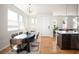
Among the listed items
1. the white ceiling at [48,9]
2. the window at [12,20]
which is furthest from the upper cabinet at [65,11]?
the window at [12,20]

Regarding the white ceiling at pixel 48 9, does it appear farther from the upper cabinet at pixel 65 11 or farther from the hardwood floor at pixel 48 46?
A: the hardwood floor at pixel 48 46

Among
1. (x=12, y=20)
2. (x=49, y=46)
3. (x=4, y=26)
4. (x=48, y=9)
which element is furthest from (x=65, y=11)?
(x=4, y=26)

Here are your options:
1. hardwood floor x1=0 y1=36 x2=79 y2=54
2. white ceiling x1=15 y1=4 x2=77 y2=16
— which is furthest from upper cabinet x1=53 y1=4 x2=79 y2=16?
hardwood floor x1=0 y1=36 x2=79 y2=54

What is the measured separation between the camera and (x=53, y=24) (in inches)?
136

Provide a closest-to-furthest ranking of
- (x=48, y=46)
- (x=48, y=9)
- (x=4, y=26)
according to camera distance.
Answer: (x=4, y=26) < (x=48, y=9) < (x=48, y=46)

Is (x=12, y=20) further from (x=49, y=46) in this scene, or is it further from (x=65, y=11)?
(x=65, y=11)

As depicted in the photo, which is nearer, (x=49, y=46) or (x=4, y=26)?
(x=4, y=26)

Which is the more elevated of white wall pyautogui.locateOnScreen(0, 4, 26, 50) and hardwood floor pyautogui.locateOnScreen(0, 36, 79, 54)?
white wall pyautogui.locateOnScreen(0, 4, 26, 50)

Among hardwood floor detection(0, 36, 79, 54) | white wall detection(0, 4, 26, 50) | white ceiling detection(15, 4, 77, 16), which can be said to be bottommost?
hardwood floor detection(0, 36, 79, 54)

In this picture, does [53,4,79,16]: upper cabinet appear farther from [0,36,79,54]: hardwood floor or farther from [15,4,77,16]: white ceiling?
[0,36,79,54]: hardwood floor

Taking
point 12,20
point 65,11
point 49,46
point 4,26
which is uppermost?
point 65,11

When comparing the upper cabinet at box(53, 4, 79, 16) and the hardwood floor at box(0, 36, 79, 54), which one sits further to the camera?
the upper cabinet at box(53, 4, 79, 16)
